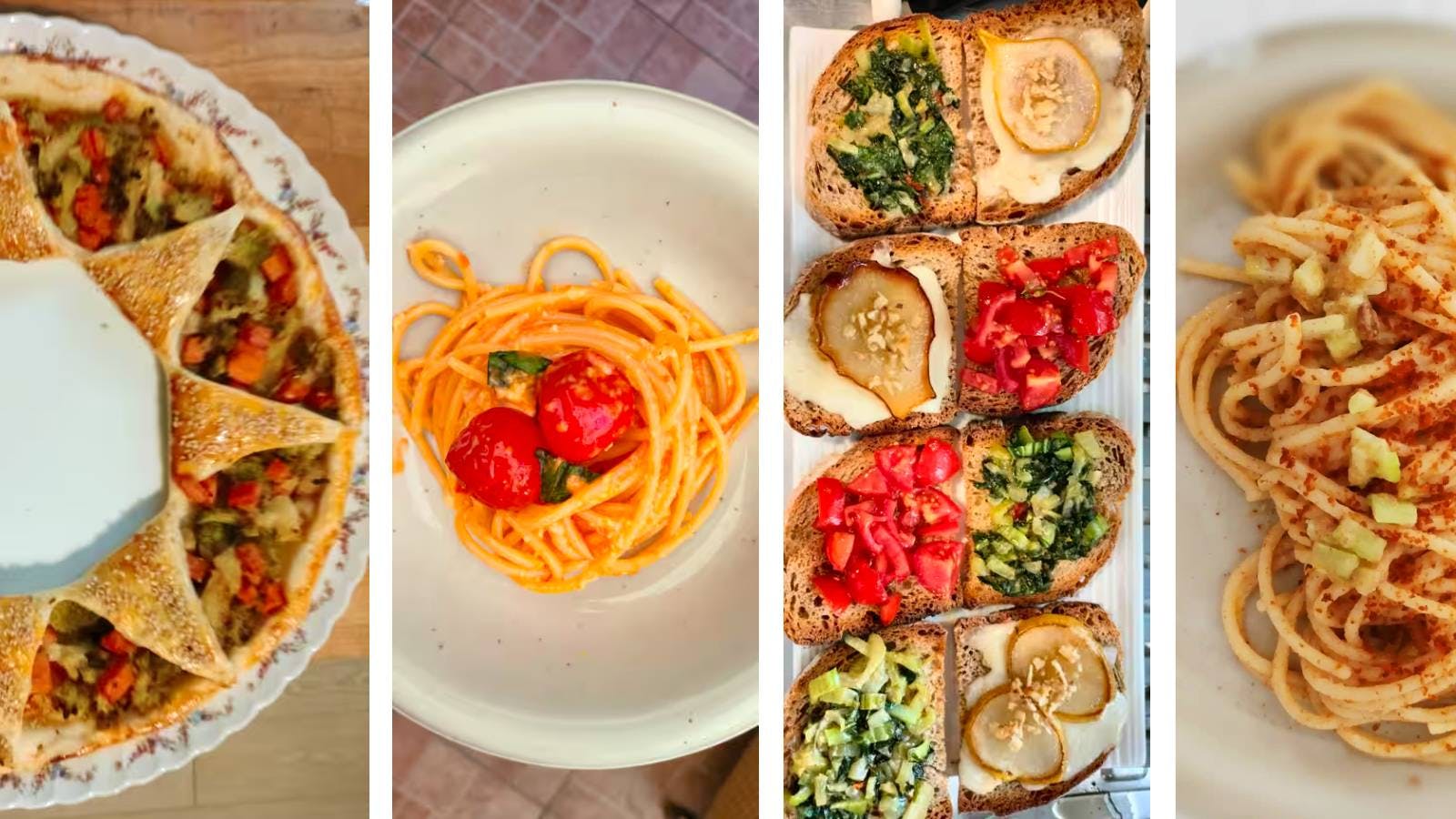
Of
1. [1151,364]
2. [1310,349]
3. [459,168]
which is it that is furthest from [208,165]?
[1310,349]

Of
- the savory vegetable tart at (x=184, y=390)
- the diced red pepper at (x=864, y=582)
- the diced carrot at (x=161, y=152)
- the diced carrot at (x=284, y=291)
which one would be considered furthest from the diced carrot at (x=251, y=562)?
the diced red pepper at (x=864, y=582)

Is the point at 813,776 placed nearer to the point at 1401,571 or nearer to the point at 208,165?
the point at 1401,571

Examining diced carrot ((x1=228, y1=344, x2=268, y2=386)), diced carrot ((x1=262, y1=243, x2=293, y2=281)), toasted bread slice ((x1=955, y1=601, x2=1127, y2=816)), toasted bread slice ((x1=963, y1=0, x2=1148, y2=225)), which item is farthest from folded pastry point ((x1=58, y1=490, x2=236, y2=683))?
toasted bread slice ((x1=963, y1=0, x2=1148, y2=225))

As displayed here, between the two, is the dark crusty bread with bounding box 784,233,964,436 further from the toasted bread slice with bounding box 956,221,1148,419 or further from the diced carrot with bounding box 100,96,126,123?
the diced carrot with bounding box 100,96,126,123

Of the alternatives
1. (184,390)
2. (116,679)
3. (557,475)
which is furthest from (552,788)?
(184,390)

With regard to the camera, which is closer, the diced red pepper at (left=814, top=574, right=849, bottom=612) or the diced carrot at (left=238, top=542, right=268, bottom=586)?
the diced carrot at (left=238, top=542, right=268, bottom=586)

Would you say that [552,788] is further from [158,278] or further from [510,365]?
[158,278]
